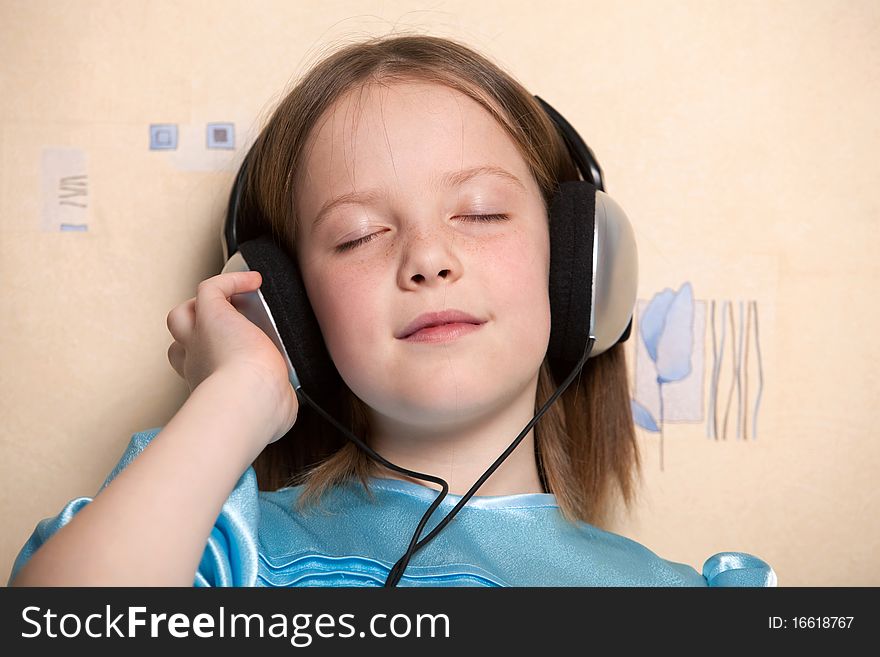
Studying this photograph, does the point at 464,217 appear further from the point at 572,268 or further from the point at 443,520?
the point at 443,520

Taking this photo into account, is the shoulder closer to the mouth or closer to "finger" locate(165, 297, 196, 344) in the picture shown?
the mouth

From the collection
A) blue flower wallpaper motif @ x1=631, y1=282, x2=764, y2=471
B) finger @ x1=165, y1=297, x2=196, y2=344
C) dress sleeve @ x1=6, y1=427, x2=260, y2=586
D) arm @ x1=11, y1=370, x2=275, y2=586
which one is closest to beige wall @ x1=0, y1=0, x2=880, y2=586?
blue flower wallpaper motif @ x1=631, y1=282, x2=764, y2=471

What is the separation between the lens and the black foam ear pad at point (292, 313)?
0.91m

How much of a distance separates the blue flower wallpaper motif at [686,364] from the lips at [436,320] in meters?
0.45

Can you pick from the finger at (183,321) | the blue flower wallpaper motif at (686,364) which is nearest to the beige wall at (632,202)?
the blue flower wallpaper motif at (686,364)

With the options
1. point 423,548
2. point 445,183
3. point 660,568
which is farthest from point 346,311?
point 660,568

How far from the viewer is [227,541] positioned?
80 centimetres

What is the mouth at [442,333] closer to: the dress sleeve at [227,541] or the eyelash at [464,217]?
the eyelash at [464,217]

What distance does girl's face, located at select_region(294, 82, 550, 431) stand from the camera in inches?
33.8

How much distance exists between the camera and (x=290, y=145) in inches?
39.5

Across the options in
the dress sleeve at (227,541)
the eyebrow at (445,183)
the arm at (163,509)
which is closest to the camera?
the arm at (163,509)

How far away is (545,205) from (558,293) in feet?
0.45

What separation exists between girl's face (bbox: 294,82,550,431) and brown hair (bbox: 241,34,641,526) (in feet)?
0.16
